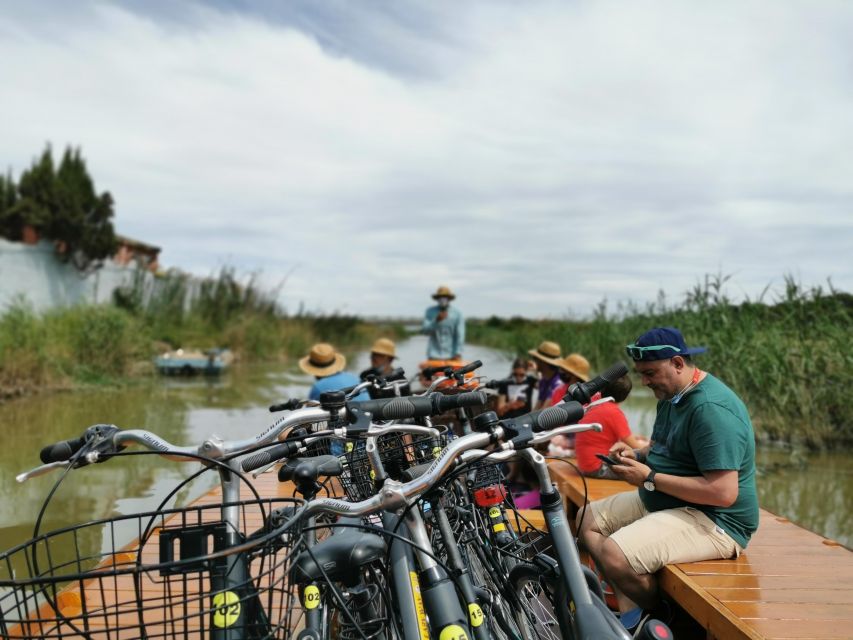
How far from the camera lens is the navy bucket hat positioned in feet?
8.95

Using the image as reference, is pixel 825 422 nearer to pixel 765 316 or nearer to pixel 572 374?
pixel 765 316

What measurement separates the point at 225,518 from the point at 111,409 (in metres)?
9.63

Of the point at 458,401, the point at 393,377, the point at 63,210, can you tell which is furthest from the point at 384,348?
the point at 63,210

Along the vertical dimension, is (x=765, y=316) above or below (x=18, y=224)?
below

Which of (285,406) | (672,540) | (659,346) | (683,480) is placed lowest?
(672,540)

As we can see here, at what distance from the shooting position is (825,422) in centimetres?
823

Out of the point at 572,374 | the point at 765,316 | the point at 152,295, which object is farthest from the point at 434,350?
the point at 152,295

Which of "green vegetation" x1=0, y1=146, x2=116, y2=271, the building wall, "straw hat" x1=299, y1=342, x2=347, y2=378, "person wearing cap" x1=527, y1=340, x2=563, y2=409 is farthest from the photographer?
"green vegetation" x1=0, y1=146, x2=116, y2=271

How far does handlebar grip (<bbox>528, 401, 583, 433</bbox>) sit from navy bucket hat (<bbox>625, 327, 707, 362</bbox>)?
96cm

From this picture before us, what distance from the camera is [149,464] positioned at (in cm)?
727

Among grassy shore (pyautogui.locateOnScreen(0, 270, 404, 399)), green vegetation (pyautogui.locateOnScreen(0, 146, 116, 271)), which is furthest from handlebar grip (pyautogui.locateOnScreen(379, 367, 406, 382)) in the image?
green vegetation (pyautogui.locateOnScreen(0, 146, 116, 271))

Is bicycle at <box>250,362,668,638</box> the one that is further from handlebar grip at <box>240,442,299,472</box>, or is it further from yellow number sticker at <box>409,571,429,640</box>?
handlebar grip at <box>240,442,299,472</box>

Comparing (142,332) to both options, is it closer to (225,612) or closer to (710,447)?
(710,447)

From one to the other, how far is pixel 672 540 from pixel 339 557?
1.46 metres
